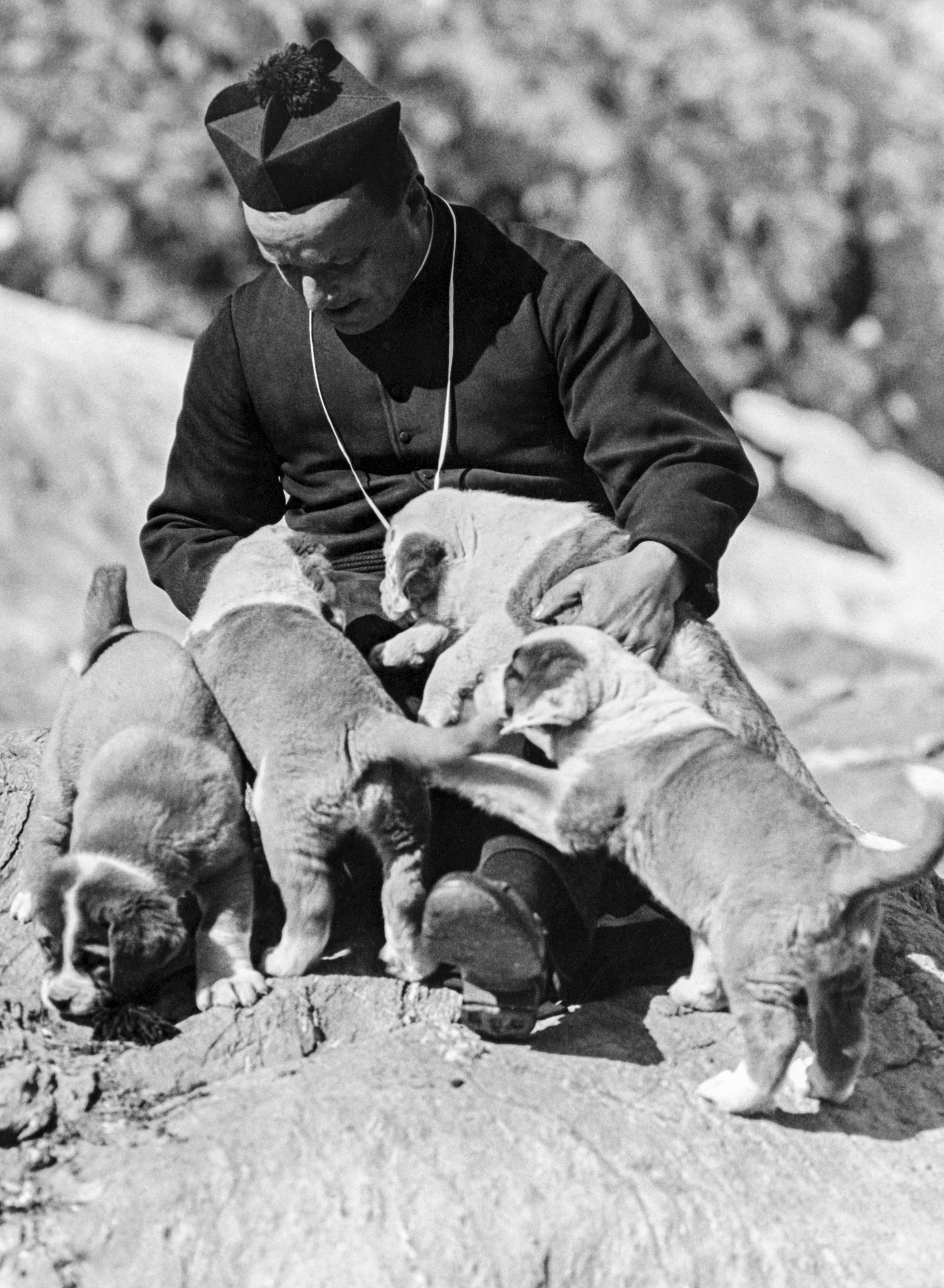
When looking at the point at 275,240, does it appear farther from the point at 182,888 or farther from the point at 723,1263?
the point at 723,1263

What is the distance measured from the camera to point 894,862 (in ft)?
11.5

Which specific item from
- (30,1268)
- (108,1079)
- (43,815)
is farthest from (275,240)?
(30,1268)

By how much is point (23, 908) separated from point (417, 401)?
1.79m

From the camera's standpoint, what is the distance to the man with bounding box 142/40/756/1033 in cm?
429

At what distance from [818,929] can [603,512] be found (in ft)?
5.57

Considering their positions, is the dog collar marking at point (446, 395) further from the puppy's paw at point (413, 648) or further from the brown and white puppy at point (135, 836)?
the brown and white puppy at point (135, 836)

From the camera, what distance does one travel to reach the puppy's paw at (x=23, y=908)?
15.0 feet

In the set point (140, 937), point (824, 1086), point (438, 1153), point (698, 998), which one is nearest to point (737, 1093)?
point (824, 1086)

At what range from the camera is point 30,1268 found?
11.0 feet

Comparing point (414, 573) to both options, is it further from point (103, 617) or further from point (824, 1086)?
point (824, 1086)

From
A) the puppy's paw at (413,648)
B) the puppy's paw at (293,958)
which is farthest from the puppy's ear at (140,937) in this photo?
the puppy's paw at (413,648)

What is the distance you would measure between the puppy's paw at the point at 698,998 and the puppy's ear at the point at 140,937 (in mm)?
1249

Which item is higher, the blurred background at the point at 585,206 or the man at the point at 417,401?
the man at the point at 417,401

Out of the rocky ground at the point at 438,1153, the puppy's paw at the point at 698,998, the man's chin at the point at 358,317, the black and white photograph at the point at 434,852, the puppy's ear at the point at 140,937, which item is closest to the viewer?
the rocky ground at the point at 438,1153
